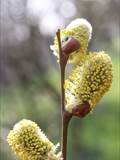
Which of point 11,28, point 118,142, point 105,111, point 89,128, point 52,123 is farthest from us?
point 105,111

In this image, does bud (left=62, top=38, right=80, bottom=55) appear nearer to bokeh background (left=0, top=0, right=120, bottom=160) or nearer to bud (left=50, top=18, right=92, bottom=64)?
bud (left=50, top=18, right=92, bottom=64)

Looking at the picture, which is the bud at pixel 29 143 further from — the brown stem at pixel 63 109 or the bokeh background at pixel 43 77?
the bokeh background at pixel 43 77

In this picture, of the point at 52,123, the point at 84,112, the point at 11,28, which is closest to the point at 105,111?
the point at 52,123

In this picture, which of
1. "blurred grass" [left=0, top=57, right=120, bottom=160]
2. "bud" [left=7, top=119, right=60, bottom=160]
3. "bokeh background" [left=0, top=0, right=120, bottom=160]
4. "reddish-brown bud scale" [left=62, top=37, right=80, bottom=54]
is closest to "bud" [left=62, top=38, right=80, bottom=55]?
"reddish-brown bud scale" [left=62, top=37, right=80, bottom=54]

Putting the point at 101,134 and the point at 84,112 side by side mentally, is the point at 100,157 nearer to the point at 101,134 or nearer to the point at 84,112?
the point at 101,134

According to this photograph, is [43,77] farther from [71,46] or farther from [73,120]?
[71,46]

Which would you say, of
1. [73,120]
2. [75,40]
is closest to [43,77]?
[73,120]
